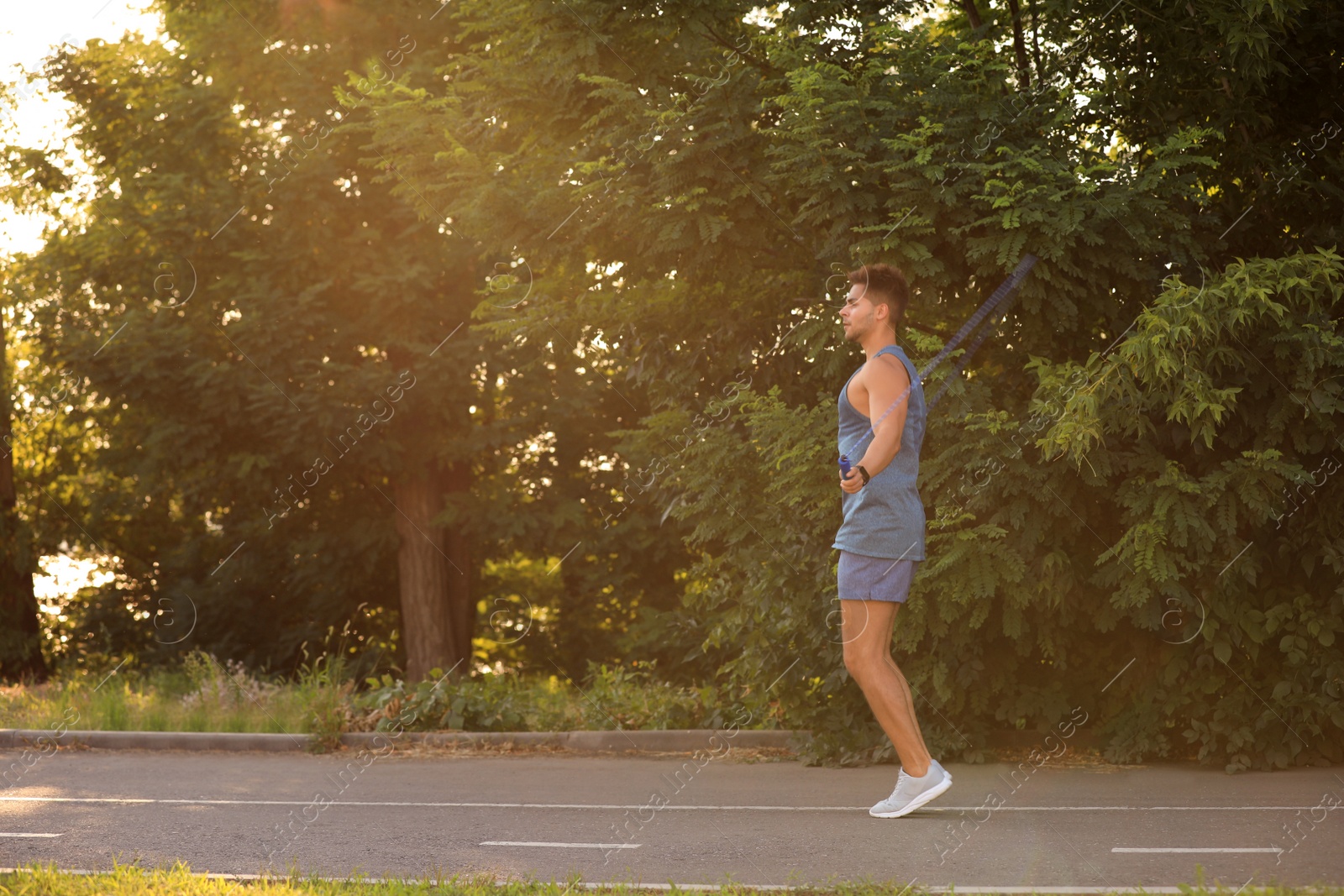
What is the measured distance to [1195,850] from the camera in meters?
5.44

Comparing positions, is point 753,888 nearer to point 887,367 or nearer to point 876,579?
point 876,579

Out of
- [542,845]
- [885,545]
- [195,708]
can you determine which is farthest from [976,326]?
[195,708]

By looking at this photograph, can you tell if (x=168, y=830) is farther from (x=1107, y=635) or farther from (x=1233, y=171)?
(x=1233, y=171)

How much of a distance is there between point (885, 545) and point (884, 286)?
123cm

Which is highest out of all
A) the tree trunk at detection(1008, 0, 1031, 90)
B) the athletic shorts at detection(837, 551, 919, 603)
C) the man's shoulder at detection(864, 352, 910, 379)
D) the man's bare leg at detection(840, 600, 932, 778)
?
the tree trunk at detection(1008, 0, 1031, 90)

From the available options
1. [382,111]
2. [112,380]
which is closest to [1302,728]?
[382,111]

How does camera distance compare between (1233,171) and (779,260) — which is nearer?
(1233,171)

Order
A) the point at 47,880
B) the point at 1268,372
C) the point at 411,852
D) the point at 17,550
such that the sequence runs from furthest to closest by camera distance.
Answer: the point at 17,550 < the point at 1268,372 < the point at 411,852 < the point at 47,880

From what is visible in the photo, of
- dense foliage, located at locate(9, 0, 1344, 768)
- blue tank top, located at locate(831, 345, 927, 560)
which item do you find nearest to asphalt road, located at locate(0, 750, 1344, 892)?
dense foliage, located at locate(9, 0, 1344, 768)

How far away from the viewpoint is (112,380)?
17734mm

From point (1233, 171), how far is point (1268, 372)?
1548 mm

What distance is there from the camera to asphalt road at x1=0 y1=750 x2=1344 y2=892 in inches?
207

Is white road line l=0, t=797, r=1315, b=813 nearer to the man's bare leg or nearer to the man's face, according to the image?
the man's bare leg

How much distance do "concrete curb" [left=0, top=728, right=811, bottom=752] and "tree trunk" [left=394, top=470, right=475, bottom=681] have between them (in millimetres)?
9433
